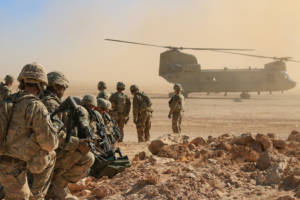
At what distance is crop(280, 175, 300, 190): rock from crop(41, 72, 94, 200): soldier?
2574 millimetres

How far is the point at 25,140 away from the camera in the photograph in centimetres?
360

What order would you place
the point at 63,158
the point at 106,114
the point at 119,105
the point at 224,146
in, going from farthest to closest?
the point at 119,105 < the point at 106,114 < the point at 224,146 < the point at 63,158

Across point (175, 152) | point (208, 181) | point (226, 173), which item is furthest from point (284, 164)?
point (175, 152)

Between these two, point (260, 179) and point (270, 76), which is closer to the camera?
point (260, 179)

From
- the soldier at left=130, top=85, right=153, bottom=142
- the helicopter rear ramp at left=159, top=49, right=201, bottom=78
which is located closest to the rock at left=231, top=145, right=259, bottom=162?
the soldier at left=130, top=85, right=153, bottom=142

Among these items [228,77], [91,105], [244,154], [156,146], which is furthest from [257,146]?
[228,77]

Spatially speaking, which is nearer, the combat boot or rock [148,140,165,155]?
the combat boot

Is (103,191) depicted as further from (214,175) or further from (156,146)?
(156,146)

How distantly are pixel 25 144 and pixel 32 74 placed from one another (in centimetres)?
65

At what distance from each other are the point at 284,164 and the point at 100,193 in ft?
8.59

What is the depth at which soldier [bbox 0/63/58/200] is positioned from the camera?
140 inches

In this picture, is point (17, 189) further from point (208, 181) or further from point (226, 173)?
point (226, 173)

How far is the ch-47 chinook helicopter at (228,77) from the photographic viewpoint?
3088cm

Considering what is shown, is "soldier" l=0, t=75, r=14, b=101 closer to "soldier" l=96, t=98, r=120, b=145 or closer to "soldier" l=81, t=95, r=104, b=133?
"soldier" l=96, t=98, r=120, b=145
